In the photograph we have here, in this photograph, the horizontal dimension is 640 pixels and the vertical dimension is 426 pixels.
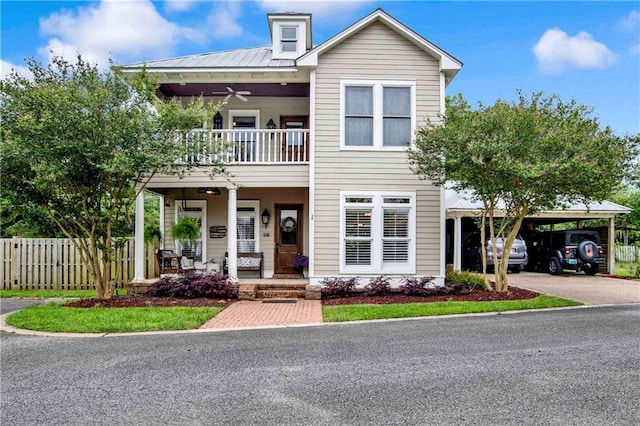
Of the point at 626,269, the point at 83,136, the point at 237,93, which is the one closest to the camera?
the point at 83,136

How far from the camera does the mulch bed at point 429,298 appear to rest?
1034 cm

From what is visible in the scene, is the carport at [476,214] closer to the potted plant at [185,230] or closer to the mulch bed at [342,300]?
the mulch bed at [342,300]

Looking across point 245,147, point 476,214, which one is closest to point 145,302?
point 245,147

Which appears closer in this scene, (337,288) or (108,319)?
(108,319)

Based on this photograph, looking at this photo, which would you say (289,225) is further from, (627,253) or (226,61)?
(627,253)

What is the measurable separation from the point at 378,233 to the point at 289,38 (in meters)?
7.01

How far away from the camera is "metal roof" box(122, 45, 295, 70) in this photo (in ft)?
40.2

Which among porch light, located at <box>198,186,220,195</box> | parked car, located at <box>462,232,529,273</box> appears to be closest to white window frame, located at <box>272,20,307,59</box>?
porch light, located at <box>198,186,220,195</box>

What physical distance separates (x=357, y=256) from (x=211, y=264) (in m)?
4.56

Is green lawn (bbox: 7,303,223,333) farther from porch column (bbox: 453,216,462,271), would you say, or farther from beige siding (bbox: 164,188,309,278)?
porch column (bbox: 453,216,462,271)

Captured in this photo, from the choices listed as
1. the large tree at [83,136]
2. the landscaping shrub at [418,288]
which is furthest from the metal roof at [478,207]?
the large tree at [83,136]

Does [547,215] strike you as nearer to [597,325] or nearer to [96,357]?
[597,325]

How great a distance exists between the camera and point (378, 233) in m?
11.9

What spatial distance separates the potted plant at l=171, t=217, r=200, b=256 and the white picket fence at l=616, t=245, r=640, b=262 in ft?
71.2
